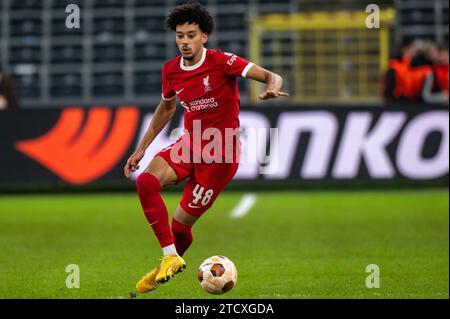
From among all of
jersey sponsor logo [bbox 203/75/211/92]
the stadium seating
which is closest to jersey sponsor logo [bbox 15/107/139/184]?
the stadium seating

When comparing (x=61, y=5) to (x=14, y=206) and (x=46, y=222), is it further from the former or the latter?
(x=46, y=222)

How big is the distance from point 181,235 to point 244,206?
25.7 feet

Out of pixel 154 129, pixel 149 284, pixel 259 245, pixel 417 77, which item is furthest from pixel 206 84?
pixel 417 77

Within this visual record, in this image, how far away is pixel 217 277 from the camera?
741cm

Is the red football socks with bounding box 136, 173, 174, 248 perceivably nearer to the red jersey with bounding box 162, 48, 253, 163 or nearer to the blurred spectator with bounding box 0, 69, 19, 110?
the red jersey with bounding box 162, 48, 253, 163

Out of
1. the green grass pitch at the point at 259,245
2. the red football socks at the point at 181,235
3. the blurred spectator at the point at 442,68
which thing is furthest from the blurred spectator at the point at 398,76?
the red football socks at the point at 181,235

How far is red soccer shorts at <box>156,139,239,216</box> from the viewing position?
25.9 feet

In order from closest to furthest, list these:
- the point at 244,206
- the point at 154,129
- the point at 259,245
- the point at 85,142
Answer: the point at 154,129, the point at 259,245, the point at 244,206, the point at 85,142

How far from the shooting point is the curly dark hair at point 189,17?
7.61 m

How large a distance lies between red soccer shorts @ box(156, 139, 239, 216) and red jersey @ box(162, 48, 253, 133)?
0.95 feet

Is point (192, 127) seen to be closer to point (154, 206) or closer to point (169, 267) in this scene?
point (154, 206)

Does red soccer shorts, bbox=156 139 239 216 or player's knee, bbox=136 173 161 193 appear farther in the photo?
red soccer shorts, bbox=156 139 239 216
